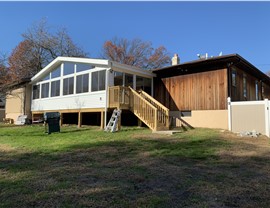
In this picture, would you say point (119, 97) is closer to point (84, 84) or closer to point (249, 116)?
point (84, 84)

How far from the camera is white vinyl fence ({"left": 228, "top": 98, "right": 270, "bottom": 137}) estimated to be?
9836mm

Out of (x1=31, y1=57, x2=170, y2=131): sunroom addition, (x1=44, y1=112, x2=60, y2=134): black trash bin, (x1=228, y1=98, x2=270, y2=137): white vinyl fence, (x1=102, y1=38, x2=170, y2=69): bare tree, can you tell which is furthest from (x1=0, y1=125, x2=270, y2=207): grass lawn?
(x1=102, y1=38, x2=170, y2=69): bare tree

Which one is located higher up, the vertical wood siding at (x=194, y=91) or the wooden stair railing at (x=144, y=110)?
the vertical wood siding at (x=194, y=91)

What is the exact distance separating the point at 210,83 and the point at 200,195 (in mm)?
9508

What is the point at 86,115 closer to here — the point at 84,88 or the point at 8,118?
the point at 84,88

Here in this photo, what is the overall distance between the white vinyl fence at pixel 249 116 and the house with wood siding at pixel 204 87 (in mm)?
580

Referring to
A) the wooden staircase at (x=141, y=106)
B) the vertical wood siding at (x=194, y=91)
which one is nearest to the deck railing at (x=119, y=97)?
the wooden staircase at (x=141, y=106)

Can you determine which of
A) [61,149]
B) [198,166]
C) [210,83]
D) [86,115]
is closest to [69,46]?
[86,115]

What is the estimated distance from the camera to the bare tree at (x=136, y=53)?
101ft

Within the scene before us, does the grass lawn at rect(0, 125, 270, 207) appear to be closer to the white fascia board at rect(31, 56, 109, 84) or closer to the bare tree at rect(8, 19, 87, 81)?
the white fascia board at rect(31, 56, 109, 84)

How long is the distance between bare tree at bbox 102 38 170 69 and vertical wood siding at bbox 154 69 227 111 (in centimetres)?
1659

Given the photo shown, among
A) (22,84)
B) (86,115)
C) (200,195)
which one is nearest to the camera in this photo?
(200,195)

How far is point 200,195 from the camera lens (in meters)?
3.53

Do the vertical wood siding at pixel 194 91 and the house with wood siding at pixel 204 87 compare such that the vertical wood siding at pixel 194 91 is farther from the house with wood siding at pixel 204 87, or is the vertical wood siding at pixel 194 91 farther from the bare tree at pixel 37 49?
the bare tree at pixel 37 49
